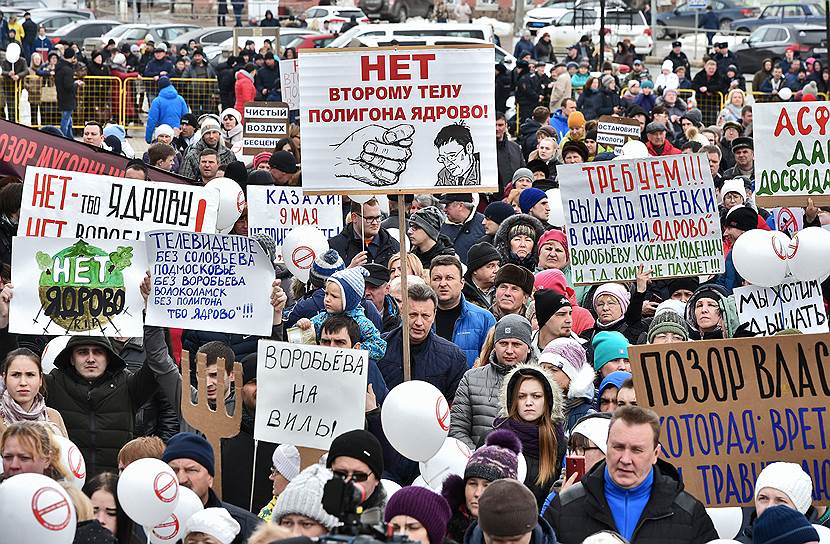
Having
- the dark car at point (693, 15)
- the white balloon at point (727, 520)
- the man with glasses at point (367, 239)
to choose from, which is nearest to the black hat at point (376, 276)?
the man with glasses at point (367, 239)

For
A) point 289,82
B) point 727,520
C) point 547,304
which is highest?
point 289,82

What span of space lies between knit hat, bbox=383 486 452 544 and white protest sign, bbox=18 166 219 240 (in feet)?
13.7

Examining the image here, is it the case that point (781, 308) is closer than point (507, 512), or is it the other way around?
point (507, 512)

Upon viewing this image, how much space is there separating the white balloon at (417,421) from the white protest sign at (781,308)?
9.53 ft

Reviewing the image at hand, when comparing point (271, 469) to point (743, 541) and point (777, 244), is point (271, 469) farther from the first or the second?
point (777, 244)

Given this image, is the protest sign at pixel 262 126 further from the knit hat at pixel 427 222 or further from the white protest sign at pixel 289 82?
the knit hat at pixel 427 222

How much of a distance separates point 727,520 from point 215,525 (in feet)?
7.25

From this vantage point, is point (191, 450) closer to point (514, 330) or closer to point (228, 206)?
point (514, 330)

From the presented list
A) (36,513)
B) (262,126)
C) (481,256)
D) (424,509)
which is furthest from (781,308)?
(262,126)

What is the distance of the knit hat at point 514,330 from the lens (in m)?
7.64

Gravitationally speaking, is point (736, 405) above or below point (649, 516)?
above

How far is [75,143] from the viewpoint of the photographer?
11.9 m

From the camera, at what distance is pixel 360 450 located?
5832 millimetres

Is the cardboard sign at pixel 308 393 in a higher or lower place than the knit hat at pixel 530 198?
lower
